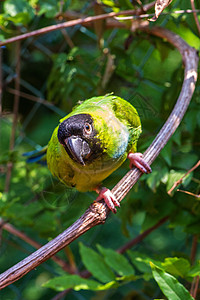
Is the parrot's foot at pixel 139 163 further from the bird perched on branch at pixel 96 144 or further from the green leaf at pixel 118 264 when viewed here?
the green leaf at pixel 118 264

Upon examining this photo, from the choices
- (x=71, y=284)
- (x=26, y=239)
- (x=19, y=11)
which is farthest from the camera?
(x=26, y=239)

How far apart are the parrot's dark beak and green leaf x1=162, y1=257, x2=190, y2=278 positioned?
31 centimetres

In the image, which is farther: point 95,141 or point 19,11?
point 19,11

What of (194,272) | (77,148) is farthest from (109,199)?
(194,272)

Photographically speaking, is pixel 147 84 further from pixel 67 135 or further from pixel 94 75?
pixel 67 135

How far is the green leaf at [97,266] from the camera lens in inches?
44.0

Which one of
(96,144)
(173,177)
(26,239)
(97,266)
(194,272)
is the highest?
(96,144)

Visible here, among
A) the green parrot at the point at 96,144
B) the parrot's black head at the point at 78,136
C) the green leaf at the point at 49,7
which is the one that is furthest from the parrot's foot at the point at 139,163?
the green leaf at the point at 49,7

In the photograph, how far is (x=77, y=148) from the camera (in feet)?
2.86

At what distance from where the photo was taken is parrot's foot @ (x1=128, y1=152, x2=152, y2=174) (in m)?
0.96

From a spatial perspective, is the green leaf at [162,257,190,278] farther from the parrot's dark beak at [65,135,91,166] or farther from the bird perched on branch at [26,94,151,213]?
the parrot's dark beak at [65,135,91,166]

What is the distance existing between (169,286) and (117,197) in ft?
0.71

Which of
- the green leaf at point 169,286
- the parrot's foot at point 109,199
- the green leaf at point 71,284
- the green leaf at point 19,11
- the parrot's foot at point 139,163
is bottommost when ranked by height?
the green leaf at point 71,284

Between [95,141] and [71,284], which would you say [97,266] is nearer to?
[71,284]
